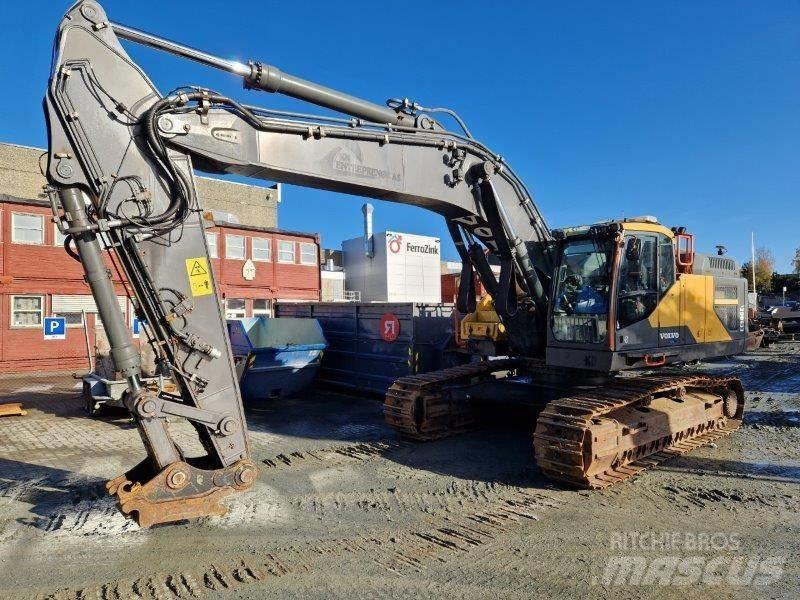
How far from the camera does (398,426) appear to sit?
8.44 meters

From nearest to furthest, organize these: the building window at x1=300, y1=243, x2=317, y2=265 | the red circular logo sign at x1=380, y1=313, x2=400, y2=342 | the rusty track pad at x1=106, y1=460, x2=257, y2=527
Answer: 1. the rusty track pad at x1=106, y1=460, x2=257, y2=527
2. the red circular logo sign at x1=380, y1=313, x2=400, y2=342
3. the building window at x1=300, y1=243, x2=317, y2=265

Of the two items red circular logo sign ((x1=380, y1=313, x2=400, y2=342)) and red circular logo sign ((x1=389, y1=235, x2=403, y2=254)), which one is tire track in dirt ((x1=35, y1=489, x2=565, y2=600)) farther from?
red circular logo sign ((x1=389, y1=235, x2=403, y2=254))

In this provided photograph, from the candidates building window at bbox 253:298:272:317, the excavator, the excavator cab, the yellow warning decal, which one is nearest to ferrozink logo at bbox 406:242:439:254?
building window at bbox 253:298:272:317

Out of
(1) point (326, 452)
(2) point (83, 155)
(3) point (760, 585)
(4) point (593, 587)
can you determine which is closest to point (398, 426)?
(1) point (326, 452)

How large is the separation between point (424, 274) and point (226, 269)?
65.0 ft

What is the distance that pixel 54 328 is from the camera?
17.0 metres

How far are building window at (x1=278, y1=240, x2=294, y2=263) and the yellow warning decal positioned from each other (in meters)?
20.5

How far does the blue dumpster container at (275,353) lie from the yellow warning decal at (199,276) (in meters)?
6.27

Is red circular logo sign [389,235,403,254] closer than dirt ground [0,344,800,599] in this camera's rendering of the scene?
No

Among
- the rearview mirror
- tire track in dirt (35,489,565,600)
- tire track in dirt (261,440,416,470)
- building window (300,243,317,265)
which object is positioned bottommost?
tire track in dirt (35,489,565,600)

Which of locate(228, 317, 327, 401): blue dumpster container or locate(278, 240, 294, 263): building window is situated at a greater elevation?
locate(278, 240, 294, 263): building window

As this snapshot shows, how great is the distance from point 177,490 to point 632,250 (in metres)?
5.66

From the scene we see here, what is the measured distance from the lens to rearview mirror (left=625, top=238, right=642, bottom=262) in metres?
6.84

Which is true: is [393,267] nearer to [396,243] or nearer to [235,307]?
[396,243]
